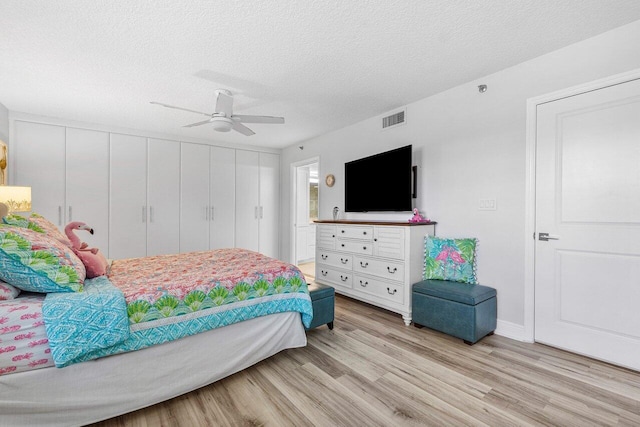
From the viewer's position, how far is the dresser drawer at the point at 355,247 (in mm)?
3520

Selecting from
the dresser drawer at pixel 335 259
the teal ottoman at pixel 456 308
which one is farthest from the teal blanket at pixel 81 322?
the dresser drawer at pixel 335 259

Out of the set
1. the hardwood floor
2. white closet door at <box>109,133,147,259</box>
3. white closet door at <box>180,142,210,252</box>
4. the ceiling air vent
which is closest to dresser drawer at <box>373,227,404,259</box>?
the hardwood floor

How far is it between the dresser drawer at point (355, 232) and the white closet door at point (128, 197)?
10.5 feet

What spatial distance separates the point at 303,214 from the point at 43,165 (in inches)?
167

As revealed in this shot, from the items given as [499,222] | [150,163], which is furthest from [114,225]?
[499,222]

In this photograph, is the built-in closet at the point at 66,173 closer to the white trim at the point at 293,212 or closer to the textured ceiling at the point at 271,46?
the textured ceiling at the point at 271,46

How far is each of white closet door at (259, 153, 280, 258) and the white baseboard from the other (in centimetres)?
426

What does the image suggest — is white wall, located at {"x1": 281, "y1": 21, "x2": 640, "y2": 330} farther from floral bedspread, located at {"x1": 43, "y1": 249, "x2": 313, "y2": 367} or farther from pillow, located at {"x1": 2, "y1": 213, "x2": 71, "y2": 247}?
pillow, located at {"x1": 2, "y1": 213, "x2": 71, "y2": 247}

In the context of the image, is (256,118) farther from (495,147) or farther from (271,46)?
(495,147)

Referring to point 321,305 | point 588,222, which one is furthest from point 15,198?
point 588,222

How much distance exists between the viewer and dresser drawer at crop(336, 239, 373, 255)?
11.5ft

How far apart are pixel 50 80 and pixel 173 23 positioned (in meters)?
1.89

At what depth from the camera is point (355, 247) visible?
12.2 ft

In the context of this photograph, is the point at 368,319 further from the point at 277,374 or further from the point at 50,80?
the point at 50,80
